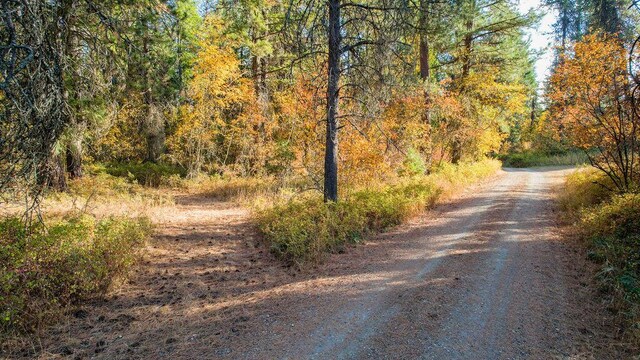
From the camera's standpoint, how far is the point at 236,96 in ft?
53.9

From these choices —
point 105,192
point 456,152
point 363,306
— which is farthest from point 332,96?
point 456,152

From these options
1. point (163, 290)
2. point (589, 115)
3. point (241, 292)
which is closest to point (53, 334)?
point (163, 290)

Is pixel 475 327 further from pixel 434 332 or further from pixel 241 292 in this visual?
pixel 241 292

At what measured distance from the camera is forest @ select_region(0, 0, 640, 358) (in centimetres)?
386

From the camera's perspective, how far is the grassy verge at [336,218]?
676 cm

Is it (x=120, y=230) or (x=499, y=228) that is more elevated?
(x=120, y=230)

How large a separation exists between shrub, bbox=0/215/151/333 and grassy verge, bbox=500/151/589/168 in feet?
109

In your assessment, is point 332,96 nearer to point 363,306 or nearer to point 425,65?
point 363,306

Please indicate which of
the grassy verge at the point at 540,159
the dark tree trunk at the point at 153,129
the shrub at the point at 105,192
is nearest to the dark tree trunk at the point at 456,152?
the shrub at the point at 105,192

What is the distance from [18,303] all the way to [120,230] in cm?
250

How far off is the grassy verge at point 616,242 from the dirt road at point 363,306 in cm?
27

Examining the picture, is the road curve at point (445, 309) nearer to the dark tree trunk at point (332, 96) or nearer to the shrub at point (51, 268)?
the dark tree trunk at point (332, 96)

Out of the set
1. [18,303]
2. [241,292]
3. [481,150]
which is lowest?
[241,292]

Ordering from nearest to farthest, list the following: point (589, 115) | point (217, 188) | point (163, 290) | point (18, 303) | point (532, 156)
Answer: point (18, 303)
point (163, 290)
point (589, 115)
point (217, 188)
point (532, 156)
